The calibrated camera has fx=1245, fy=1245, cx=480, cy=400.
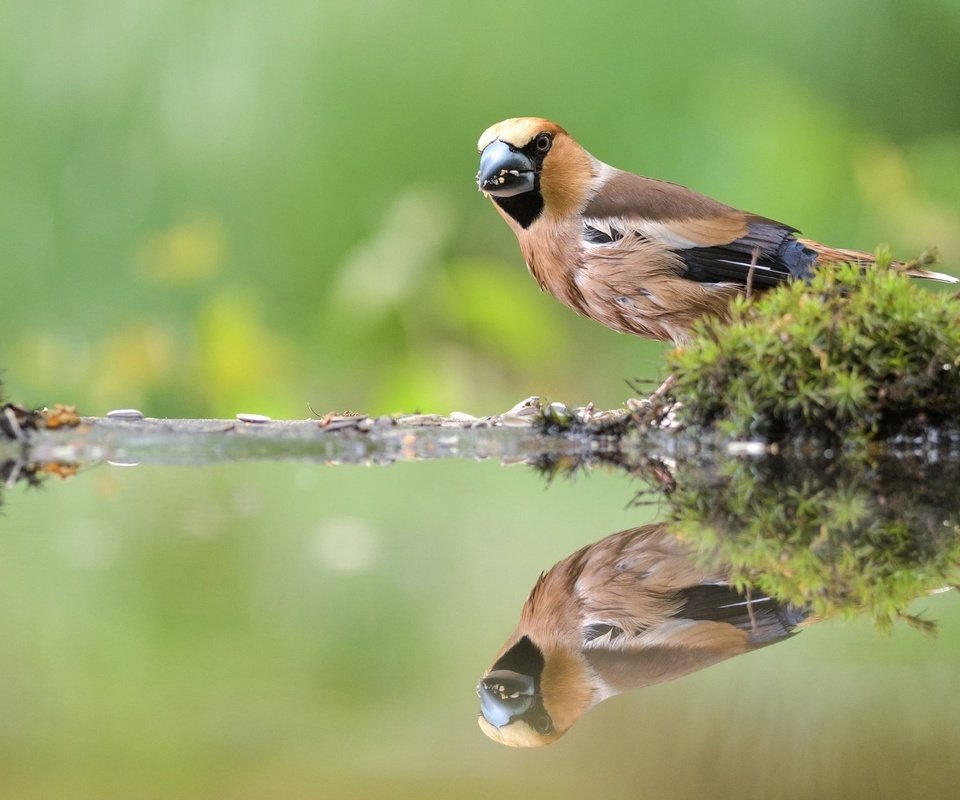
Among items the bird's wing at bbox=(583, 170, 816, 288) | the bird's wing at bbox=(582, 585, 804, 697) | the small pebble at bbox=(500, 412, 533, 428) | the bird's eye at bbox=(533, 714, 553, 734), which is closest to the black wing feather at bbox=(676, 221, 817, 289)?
the bird's wing at bbox=(583, 170, 816, 288)

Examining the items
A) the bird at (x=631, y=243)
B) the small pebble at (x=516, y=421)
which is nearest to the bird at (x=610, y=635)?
the small pebble at (x=516, y=421)

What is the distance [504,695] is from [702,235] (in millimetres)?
3098

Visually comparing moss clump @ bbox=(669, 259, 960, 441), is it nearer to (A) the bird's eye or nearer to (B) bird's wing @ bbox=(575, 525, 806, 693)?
(B) bird's wing @ bbox=(575, 525, 806, 693)

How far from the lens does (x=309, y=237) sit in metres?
7.12

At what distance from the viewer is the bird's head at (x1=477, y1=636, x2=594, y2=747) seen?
135 cm

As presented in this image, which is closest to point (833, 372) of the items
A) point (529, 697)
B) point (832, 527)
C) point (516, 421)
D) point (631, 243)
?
point (832, 527)

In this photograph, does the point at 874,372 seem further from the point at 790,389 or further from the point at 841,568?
the point at 841,568

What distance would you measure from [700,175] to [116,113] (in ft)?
11.1

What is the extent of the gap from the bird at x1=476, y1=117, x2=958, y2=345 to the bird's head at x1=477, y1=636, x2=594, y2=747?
2.76m

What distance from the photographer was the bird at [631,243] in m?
4.25

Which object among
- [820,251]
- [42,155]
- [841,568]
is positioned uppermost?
[42,155]

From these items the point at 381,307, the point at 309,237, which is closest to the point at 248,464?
the point at 381,307

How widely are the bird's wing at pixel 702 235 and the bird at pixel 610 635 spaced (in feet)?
7.95

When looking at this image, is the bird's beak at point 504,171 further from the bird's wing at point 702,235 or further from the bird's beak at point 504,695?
the bird's beak at point 504,695
